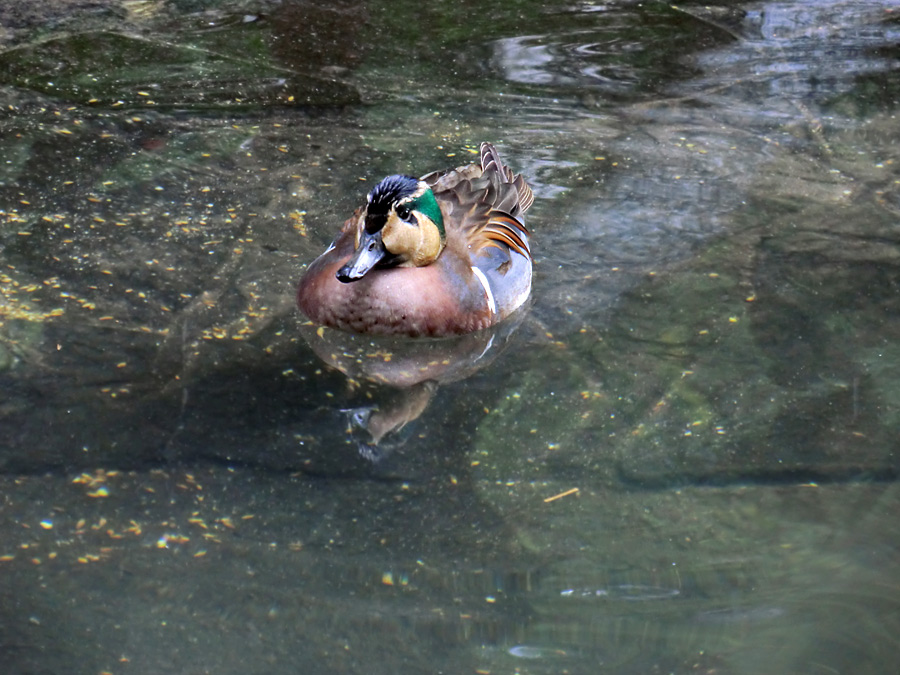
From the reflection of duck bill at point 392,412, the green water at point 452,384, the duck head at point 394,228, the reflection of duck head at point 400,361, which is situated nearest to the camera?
the green water at point 452,384

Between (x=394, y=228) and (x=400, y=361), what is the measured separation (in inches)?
23.4

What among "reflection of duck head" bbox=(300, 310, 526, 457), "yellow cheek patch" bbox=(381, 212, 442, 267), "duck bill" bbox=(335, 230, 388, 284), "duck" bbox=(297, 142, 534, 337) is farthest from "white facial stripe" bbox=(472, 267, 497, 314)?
"duck bill" bbox=(335, 230, 388, 284)

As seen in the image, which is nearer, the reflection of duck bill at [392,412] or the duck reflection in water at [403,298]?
the reflection of duck bill at [392,412]

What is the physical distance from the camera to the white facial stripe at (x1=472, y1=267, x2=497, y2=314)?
5.20 metres

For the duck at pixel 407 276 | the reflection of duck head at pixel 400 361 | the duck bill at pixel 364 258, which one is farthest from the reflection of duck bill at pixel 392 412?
the duck bill at pixel 364 258

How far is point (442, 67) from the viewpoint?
8.23 metres

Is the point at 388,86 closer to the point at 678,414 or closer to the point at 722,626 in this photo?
the point at 678,414

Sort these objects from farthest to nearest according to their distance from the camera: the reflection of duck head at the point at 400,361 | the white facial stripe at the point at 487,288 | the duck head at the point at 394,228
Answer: the white facial stripe at the point at 487,288 → the duck head at the point at 394,228 → the reflection of duck head at the point at 400,361

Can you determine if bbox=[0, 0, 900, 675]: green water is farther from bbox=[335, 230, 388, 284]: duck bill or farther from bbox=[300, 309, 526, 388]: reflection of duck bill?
bbox=[335, 230, 388, 284]: duck bill

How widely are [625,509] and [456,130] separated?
3.90 m

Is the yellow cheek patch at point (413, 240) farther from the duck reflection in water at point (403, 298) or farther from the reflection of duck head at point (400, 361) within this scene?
the reflection of duck head at point (400, 361)

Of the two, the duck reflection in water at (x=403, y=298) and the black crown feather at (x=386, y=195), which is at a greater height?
the black crown feather at (x=386, y=195)

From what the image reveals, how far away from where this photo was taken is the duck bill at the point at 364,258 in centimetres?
487

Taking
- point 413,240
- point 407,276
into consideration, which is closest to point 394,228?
point 413,240
